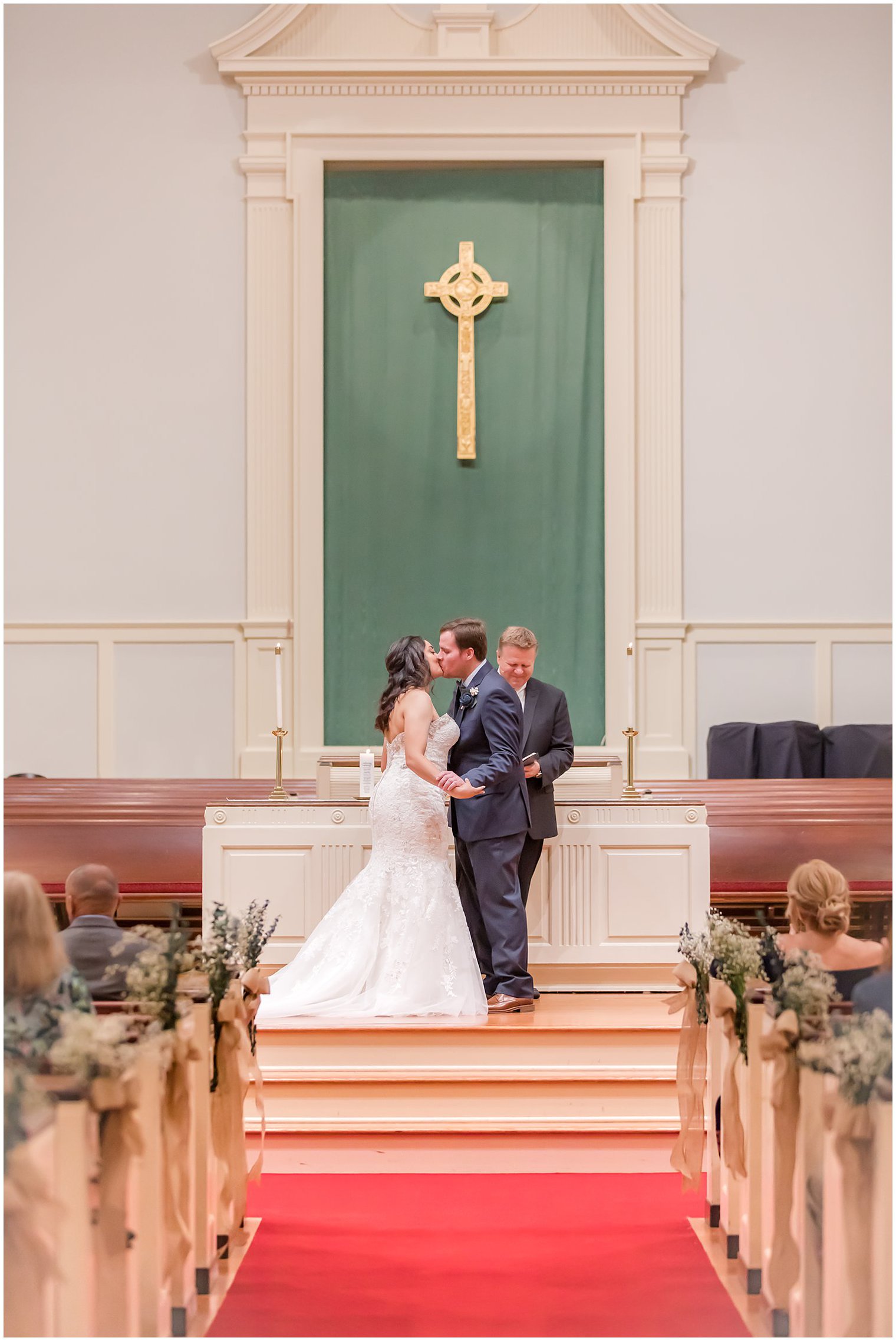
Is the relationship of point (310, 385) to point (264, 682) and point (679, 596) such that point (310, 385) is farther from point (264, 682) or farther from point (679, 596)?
point (679, 596)

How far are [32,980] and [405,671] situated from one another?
227 cm

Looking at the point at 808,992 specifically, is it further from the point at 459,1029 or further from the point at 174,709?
the point at 174,709

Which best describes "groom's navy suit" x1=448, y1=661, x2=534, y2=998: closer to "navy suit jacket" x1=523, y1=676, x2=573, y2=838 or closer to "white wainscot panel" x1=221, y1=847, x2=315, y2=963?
"navy suit jacket" x1=523, y1=676, x2=573, y2=838

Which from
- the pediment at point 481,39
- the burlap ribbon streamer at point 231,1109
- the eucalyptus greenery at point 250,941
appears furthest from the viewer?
the pediment at point 481,39

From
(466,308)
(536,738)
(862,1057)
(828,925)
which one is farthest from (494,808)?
(466,308)

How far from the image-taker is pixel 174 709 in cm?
762

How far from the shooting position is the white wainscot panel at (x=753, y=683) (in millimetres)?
7672

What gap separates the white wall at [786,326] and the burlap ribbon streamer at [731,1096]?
516 cm

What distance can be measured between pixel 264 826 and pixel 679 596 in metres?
3.91

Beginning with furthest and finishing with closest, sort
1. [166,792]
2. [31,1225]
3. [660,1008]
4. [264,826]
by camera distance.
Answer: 1. [166,792]
2. [264,826]
3. [660,1008]
4. [31,1225]

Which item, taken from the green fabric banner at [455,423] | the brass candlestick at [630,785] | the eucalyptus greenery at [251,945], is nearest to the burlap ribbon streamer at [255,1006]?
the eucalyptus greenery at [251,945]

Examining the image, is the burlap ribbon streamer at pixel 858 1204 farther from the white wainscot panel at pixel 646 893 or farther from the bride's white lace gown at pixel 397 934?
the white wainscot panel at pixel 646 893

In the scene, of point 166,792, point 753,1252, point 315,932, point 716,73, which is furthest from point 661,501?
point 753,1252

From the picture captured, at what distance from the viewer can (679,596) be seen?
25.3 ft
